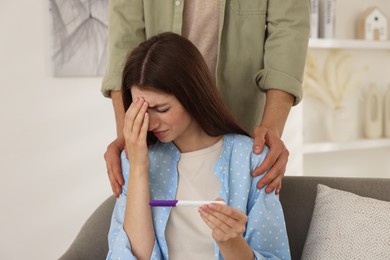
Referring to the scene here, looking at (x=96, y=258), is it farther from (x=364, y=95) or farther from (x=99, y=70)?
(x=364, y=95)

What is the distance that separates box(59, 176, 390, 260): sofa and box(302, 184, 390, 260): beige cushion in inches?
4.1

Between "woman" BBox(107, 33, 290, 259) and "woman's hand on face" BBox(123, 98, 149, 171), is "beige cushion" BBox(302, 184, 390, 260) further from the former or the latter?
"woman's hand on face" BBox(123, 98, 149, 171)

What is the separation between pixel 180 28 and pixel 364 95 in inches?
89.8

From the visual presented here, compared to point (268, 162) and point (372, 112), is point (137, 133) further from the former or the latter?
point (372, 112)

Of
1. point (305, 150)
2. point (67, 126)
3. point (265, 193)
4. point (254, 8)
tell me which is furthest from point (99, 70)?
point (265, 193)

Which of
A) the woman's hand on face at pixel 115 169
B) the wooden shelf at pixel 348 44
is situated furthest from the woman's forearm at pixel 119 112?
the wooden shelf at pixel 348 44

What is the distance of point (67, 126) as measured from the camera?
2.83m

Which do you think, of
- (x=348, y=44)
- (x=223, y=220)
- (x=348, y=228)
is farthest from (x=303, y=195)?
(x=348, y=44)

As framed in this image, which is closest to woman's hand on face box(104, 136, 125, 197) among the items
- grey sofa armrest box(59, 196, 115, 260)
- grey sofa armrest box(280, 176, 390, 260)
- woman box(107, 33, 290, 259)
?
woman box(107, 33, 290, 259)

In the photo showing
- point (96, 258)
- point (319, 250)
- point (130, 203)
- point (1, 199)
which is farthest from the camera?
point (1, 199)

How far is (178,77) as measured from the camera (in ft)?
4.31

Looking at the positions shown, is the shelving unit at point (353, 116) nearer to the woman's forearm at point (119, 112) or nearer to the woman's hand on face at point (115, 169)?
the woman's forearm at point (119, 112)

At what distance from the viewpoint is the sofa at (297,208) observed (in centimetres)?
166

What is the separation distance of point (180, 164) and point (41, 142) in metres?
1.52
